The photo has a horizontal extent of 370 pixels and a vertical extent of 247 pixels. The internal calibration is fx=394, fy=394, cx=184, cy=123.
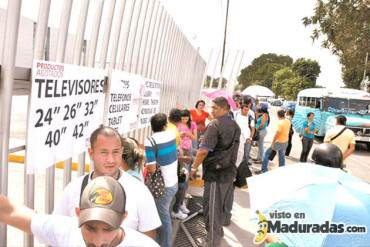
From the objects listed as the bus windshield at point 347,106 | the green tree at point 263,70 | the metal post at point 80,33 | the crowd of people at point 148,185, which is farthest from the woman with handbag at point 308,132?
the green tree at point 263,70

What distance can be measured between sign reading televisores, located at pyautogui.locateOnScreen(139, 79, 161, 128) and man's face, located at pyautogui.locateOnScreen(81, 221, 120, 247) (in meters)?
3.51

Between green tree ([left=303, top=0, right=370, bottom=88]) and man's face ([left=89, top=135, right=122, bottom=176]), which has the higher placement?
green tree ([left=303, top=0, right=370, bottom=88])

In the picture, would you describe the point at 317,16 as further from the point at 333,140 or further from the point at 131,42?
the point at 131,42

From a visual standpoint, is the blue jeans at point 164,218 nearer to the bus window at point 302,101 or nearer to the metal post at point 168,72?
the metal post at point 168,72

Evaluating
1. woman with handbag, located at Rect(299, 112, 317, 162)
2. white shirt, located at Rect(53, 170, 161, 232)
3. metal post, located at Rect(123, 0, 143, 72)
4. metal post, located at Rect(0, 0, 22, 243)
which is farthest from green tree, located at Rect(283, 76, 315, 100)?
metal post, located at Rect(0, 0, 22, 243)

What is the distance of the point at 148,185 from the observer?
4.10 m

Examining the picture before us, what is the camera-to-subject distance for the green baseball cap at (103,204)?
5.02 feet

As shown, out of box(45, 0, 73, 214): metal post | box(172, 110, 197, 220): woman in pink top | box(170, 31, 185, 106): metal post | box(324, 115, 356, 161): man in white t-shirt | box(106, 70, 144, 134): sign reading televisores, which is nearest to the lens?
box(45, 0, 73, 214): metal post

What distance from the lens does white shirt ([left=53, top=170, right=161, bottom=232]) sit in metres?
2.30

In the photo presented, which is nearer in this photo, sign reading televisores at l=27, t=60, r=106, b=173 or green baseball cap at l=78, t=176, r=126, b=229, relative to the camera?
green baseball cap at l=78, t=176, r=126, b=229

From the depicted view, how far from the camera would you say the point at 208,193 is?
472 cm

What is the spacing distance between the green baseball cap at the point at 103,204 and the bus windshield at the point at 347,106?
640 inches

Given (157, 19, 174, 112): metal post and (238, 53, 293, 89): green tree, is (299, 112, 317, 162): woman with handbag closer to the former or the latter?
(157, 19, 174, 112): metal post

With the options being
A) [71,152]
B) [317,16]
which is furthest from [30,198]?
[317,16]
